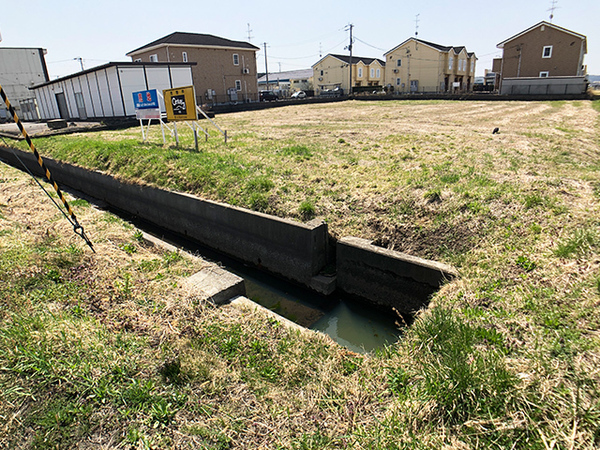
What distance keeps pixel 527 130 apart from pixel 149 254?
43.1ft

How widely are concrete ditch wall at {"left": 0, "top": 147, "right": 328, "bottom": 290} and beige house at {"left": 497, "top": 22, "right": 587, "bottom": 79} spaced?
142 feet

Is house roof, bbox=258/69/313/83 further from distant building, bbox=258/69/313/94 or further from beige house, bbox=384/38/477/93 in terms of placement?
beige house, bbox=384/38/477/93

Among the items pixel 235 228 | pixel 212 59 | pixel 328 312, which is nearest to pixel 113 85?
pixel 212 59

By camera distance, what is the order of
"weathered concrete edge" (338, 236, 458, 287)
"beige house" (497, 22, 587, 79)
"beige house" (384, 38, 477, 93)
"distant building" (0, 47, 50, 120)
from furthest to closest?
"beige house" (384, 38, 477, 93) → "distant building" (0, 47, 50, 120) → "beige house" (497, 22, 587, 79) → "weathered concrete edge" (338, 236, 458, 287)

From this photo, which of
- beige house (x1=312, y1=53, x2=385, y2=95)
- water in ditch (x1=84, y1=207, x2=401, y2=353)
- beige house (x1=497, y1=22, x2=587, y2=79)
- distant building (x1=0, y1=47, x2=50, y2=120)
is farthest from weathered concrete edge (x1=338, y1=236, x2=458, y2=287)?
beige house (x1=312, y1=53, x2=385, y2=95)

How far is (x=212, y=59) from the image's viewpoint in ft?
135

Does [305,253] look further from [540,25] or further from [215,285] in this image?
[540,25]

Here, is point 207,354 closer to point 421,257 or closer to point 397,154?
point 421,257

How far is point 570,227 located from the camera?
4.67m

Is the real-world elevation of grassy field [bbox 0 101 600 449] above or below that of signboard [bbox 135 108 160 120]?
below

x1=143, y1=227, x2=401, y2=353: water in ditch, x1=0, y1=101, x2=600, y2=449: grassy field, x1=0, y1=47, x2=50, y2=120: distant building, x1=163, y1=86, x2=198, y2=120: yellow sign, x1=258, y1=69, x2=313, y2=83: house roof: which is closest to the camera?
x1=0, y1=101, x2=600, y2=449: grassy field

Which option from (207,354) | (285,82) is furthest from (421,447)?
(285,82)

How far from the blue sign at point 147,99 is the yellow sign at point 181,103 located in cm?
108

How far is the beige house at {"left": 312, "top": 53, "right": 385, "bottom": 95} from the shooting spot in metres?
56.5
